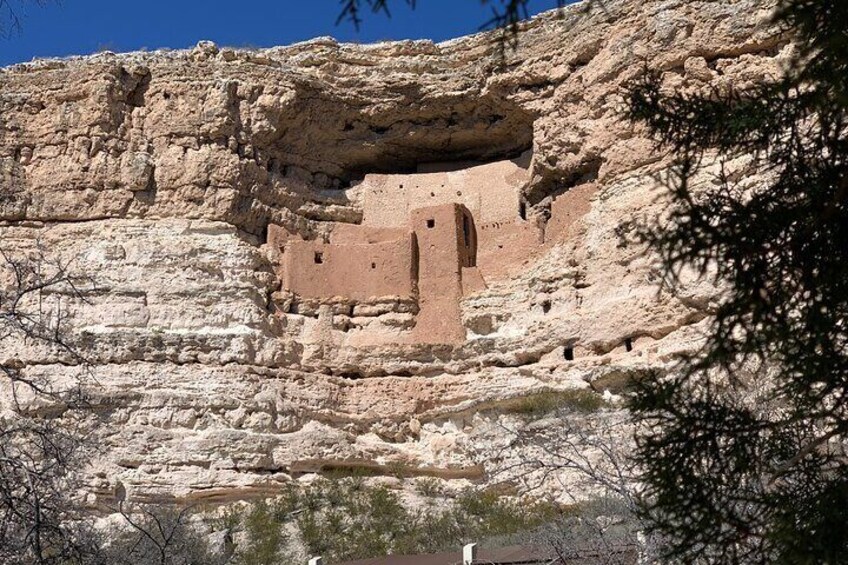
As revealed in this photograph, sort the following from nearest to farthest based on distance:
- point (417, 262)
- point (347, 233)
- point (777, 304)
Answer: point (777, 304), point (417, 262), point (347, 233)

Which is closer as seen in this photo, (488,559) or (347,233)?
(488,559)

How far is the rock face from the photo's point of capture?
18.8m

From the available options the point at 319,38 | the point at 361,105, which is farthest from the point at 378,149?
the point at 319,38

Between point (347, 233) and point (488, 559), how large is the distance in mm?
11162

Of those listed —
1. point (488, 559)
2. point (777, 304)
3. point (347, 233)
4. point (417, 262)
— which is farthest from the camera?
point (347, 233)

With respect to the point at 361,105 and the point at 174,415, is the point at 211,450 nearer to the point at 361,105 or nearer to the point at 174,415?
the point at 174,415

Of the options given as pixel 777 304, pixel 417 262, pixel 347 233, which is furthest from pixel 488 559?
pixel 347 233

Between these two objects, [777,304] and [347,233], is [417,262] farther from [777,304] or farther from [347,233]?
[777,304]

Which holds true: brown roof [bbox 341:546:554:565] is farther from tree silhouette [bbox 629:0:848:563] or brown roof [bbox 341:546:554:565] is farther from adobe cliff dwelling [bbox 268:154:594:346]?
adobe cliff dwelling [bbox 268:154:594:346]

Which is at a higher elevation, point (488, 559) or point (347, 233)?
point (347, 233)

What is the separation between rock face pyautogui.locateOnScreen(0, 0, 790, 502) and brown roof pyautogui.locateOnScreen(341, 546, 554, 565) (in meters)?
5.16

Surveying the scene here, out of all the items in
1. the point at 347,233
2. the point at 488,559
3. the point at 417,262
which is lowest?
the point at 488,559

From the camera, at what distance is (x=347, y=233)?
22.1 meters

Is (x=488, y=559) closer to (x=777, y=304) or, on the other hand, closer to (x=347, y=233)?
(x=777, y=304)
